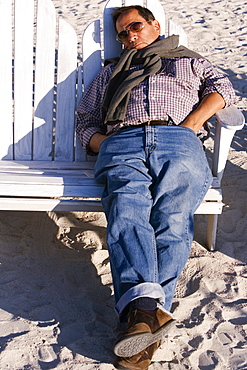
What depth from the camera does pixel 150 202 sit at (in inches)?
101

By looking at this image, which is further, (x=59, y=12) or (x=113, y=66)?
(x=59, y=12)

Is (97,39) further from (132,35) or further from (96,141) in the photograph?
(96,141)

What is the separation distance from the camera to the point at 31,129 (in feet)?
11.6

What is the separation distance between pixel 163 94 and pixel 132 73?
0.22m

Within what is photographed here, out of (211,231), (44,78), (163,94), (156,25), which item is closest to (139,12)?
(156,25)

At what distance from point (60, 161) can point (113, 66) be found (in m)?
0.70

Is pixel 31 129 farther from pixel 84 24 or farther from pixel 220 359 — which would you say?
pixel 84 24

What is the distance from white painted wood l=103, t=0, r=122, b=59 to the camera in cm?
353

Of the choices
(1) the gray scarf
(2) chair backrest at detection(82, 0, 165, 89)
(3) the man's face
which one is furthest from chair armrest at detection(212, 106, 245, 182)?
(2) chair backrest at detection(82, 0, 165, 89)

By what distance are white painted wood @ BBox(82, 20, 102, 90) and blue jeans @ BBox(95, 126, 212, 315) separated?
808 millimetres

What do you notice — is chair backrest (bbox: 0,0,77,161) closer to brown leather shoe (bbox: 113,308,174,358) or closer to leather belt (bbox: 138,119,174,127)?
leather belt (bbox: 138,119,174,127)

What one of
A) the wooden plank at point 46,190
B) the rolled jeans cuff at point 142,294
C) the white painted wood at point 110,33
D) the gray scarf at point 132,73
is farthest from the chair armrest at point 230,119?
the rolled jeans cuff at point 142,294

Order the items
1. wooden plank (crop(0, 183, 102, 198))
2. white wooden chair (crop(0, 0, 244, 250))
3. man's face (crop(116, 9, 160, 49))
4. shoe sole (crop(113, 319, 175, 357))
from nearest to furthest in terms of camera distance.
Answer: shoe sole (crop(113, 319, 175, 357)) < wooden plank (crop(0, 183, 102, 198)) < man's face (crop(116, 9, 160, 49)) < white wooden chair (crop(0, 0, 244, 250))

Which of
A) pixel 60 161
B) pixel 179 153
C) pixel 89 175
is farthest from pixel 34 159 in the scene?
pixel 179 153
